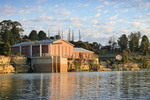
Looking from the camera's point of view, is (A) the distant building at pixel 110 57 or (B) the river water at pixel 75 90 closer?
(B) the river water at pixel 75 90

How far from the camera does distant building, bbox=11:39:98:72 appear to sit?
249 feet

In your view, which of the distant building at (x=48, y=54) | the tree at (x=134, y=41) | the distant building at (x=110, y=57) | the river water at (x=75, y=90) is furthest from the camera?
the tree at (x=134, y=41)

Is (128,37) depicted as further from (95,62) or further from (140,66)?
(95,62)

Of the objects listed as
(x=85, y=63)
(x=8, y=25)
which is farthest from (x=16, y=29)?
(x=85, y=63)

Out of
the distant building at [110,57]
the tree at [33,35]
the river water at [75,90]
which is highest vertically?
the tree at [33,35]

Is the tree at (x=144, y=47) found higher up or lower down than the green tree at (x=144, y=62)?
higher up

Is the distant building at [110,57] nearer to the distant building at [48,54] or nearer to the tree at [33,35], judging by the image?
the tree at [33,35]

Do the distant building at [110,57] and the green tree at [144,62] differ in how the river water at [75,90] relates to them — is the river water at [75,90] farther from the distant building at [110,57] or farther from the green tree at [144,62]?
the green tree at [144,62]

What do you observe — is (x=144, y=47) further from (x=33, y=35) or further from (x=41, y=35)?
(x=33, y=35)

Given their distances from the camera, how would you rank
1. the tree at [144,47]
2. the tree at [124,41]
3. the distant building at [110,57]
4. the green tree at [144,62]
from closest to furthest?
the distant building at [110,57], the green tree at [144,62], the tree at [144,47], the tree at [124,41]

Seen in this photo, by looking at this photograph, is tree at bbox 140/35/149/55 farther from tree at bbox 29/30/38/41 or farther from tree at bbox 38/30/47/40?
tree at bbox 29/30/38/41

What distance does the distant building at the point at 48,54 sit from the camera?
75938mm

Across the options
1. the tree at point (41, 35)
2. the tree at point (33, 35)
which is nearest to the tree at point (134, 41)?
the tree at point (41, 35)

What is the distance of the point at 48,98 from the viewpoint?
20312mm
